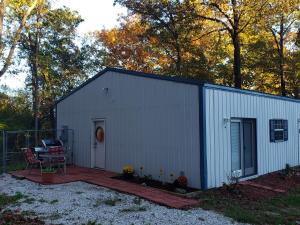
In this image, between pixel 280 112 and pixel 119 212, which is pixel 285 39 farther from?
pixel 119 212

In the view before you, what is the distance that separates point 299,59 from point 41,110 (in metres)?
18.1

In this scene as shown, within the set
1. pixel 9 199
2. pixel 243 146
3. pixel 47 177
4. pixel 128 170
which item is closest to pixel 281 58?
pixel 243 146

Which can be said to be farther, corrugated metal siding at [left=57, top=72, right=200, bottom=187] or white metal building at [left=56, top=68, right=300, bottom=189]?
corrugated metal siding at [left=57, top=72, right=200, bottom=187]

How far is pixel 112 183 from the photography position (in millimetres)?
10352

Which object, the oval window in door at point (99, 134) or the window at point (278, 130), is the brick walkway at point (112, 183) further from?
the window at point (278, 130)

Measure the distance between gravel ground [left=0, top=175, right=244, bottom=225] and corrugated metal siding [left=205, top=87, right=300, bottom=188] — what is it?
8.41 ft

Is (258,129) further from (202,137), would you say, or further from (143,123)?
(143,123)

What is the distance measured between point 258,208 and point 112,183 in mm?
4246

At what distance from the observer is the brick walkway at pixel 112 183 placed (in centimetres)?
821

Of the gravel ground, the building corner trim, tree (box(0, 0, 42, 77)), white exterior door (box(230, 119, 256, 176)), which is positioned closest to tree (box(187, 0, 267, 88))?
white exterior door (box(230, 119, 256, 176))

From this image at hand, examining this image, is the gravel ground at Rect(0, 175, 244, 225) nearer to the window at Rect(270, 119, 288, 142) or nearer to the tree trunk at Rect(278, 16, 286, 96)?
the window at Rect(270, 119, 288, 142)

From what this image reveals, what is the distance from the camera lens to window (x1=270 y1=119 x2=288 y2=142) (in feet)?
42.9

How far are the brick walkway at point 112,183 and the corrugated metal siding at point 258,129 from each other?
1.60 metres

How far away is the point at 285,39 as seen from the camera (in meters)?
27.1
